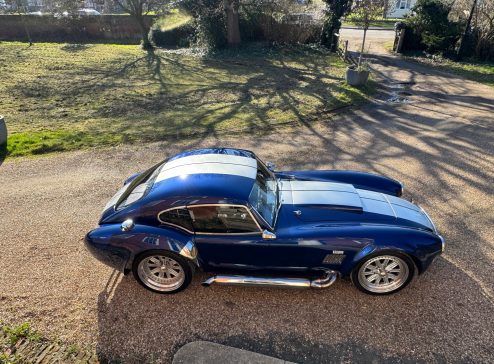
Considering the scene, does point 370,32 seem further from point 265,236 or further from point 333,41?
point 265,236

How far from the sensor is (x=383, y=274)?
439 centimetres

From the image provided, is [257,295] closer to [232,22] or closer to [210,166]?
[210,166]

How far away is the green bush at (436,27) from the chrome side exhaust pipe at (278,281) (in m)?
18.9

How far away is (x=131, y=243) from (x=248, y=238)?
4.65 ft

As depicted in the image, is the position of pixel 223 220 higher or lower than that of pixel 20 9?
lower

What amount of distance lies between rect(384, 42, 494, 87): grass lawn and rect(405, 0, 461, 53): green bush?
2.57ft

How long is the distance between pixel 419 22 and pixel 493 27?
3534mm

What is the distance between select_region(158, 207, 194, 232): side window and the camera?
4293 millimetres

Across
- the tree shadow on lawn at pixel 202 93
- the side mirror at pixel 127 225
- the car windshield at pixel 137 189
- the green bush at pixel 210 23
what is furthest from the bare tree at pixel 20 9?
the side mirror at pixel 127 225

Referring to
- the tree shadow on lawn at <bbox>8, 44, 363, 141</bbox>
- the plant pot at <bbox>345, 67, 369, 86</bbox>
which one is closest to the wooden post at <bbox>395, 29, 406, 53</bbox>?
the tree shadow on lawn at <bbox>8, 44, 363, 141</bbox>

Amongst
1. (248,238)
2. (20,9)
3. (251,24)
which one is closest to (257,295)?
(248,238)

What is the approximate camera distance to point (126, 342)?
3969 mm

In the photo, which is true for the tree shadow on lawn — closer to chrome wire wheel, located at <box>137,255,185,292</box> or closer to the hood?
the hood

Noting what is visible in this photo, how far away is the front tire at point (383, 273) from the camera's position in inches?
168
